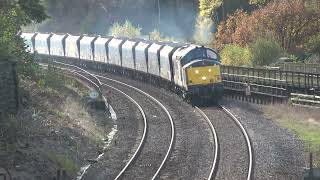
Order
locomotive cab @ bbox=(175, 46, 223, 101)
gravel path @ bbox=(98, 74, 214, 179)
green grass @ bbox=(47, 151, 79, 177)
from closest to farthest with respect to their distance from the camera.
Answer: green grass @ bbox=(47, 151, 79, 177)
gravel path @ bbox=(98, 74, 214, 179)
locomotive cab @ bbox=(175, 46, 223, 101)

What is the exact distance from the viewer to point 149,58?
41.3 meters

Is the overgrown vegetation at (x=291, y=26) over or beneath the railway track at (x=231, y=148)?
over

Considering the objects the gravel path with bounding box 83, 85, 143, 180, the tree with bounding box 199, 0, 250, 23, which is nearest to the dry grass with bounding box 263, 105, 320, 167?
the gravel path with bounding box 83, 85, 143, 180

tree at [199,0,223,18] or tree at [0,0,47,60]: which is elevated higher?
tree at [199,0,223,18]

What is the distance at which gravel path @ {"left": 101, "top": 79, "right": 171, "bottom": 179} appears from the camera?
60.3 feet

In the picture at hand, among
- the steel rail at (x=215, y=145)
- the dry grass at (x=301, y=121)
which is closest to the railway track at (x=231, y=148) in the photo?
the steel rail at (x=215, y=145)

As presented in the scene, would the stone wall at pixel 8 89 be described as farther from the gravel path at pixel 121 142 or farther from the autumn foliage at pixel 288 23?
the autumn foliage at pixel 288 23

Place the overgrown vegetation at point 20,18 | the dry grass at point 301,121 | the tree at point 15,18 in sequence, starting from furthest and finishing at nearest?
the overgrown vegetation at point 20,18
the tree at point 15,18
the dry grass at point 301,121

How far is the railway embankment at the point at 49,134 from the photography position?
1691 centimetres

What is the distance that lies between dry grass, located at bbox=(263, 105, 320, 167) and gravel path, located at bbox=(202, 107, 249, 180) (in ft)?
7.93

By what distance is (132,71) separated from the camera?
47906mm

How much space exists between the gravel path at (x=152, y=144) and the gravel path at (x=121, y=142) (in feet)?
1.48

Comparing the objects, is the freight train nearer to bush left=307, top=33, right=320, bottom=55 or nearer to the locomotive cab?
the locomotive cab

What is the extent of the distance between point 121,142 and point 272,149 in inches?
255
